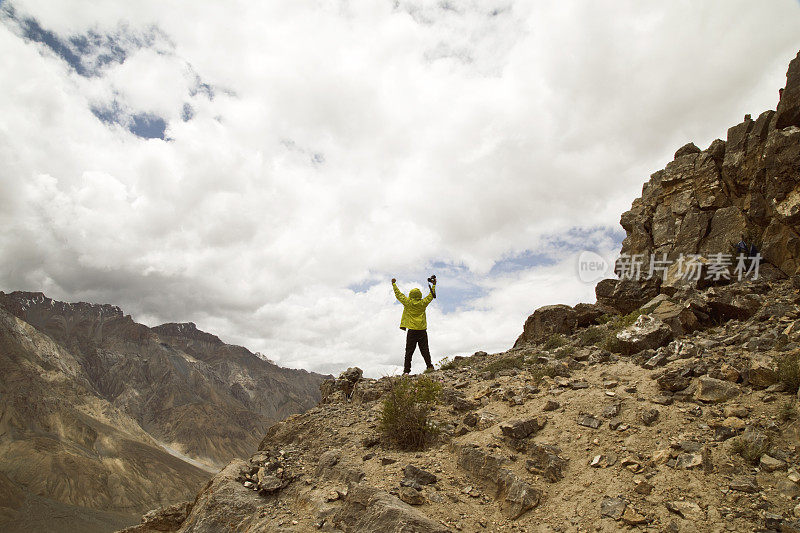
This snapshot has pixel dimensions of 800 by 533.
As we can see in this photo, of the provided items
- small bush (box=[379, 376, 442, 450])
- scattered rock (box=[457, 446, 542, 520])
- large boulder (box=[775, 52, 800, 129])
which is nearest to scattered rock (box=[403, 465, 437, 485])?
scattered rock (box=[457, 446, 542, 520])

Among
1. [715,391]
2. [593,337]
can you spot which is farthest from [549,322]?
[715,391]

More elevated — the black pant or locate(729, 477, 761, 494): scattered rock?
the black pant

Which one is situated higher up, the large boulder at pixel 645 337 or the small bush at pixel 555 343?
the small bush at pixel 555 343

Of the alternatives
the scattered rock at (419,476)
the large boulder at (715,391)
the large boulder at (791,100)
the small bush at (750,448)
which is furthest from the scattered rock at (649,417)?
the large boulder at (791,100)

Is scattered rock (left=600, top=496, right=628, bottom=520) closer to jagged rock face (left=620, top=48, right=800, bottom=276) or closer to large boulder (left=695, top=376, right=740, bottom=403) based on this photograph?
large boulder (left=695, top=376, right=740, bottom=403)

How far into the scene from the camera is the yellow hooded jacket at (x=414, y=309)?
15.2 m

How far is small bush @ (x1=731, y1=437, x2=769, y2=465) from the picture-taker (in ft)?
19.4

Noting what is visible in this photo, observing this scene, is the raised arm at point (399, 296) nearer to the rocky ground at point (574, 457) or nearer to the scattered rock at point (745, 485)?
the rocky ground at point (574, 457)

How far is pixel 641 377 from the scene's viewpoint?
9.21 m

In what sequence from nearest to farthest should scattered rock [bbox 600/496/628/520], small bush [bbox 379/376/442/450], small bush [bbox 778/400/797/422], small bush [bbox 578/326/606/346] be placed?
scattered rock [bbox 600/496/628/520]
small bush [bbox 778/400/797/422]
small bush [bbox 379/376/442/450]
small bush [bbox 578/326/606/346]

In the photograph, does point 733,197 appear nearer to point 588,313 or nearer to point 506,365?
point 588,313

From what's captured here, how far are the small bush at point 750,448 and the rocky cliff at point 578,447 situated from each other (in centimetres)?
2

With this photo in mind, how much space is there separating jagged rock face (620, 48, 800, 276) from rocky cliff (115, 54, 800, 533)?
9.34 feet

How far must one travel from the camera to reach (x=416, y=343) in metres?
15.3
